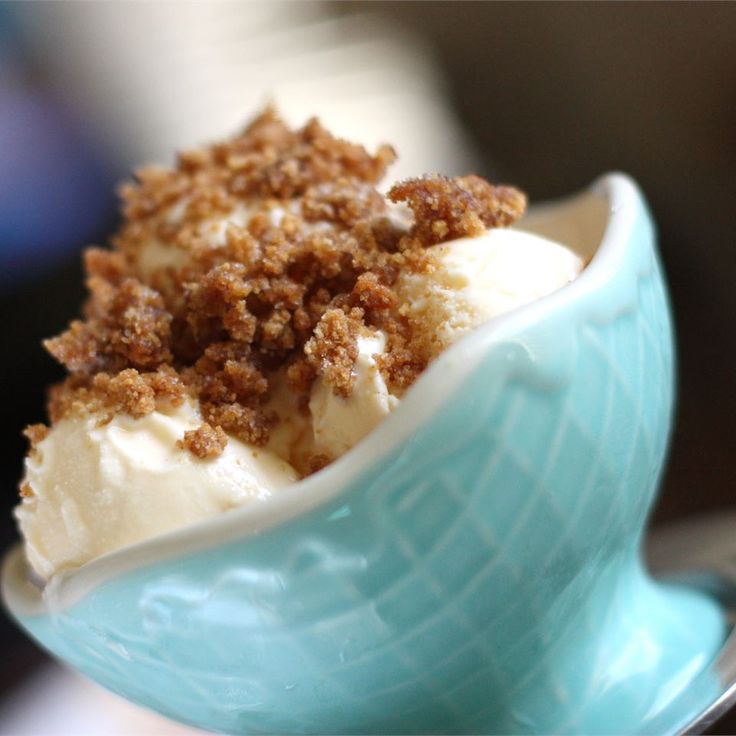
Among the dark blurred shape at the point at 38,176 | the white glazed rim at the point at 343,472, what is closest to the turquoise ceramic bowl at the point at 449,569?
the white glazed rim at the point at 343,472

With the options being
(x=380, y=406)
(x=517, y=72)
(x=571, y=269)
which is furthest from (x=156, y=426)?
(x=517, y=72)

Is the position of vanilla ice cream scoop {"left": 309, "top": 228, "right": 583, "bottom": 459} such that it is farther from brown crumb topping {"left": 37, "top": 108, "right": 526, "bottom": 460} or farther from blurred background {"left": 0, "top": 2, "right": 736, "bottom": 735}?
blurred background {"left": 0, "top": 2, "right": 736, "bottom": 735}

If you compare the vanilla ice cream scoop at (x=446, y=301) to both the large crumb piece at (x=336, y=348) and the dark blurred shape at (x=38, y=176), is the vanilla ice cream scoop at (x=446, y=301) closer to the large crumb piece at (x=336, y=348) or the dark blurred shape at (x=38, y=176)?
the large crumb piece at (x=336, y=348)

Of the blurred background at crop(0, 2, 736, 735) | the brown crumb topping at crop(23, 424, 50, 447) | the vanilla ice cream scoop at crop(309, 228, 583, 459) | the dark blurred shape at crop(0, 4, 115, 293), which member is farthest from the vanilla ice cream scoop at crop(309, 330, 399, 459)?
the dark blurred shape at crop(0, 4, 115, 293)

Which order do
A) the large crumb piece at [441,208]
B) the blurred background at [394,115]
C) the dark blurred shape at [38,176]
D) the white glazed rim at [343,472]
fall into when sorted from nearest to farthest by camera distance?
the white glazed rim at [343,472], the large crumb piece at [441,208], the blurred background at [394,115], the dark blurred shape at [38,176]

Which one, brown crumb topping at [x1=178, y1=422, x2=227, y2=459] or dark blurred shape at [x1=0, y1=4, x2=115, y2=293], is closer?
brown crumb topping at [x1=178, y1=422, x2=227, y2=459]

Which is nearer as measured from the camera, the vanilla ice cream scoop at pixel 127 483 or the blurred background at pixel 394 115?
the vanilla ice cream scoop at pixel 127 483

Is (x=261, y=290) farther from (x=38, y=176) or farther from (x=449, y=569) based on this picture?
(x=38, y=176)
